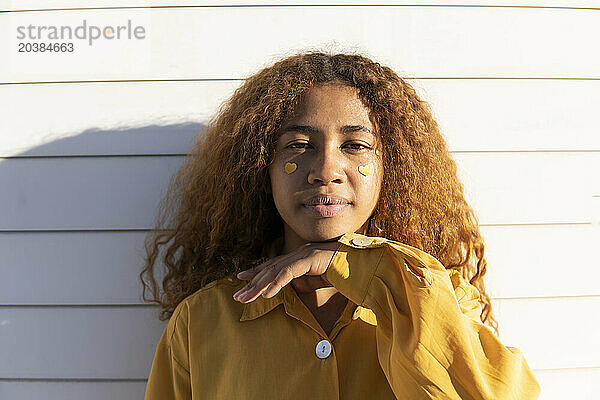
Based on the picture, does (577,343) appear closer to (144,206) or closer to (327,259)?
(327,259)

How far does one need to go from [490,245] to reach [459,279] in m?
0.28

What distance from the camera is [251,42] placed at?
5.71ft

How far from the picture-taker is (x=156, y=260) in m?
1.73

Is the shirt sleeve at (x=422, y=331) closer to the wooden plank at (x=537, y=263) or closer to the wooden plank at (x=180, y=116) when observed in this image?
the wooden plank at (x=537, y=263)

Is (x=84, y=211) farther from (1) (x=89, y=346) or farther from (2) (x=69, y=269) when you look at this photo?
(1) (x=89, y=346)

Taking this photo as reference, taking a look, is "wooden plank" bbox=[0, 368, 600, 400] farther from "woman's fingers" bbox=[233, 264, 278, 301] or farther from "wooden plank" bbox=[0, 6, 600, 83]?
"wooden plank" bbox=[0, 6, 600, 83]

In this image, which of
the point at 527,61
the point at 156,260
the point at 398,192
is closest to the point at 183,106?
the point at 156,260

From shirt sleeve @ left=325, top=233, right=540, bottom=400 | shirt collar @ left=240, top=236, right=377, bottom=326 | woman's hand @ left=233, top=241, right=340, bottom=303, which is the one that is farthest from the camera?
shirt collar @ left=240, top=236, right=377, bottom=326

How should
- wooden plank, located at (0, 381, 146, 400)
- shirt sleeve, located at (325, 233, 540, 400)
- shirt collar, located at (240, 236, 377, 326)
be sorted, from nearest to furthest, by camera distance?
1. shirt sleeve, located at (325, 233, 540, 400)
2. shirt collar, located at (240, 236, 377, 326)
3. wooden plank, located at (0, 381, 146, 400)

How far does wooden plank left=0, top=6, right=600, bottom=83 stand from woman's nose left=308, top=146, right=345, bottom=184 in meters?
0.55

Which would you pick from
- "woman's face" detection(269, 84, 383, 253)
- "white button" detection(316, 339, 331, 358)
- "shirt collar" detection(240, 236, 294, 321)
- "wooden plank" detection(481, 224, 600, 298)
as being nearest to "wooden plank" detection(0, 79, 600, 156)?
"wooden plank" detection(481, 224, 600, 298)

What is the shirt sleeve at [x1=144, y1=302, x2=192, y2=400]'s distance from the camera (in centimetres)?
142

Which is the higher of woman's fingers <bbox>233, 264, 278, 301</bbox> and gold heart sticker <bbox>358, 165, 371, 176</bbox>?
gold heart sticker <bbox>358, 165, 371, 176</bbox>

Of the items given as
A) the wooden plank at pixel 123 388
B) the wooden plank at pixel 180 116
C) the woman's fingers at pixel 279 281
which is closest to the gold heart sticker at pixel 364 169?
the woman's fingers at pixel 279 281
